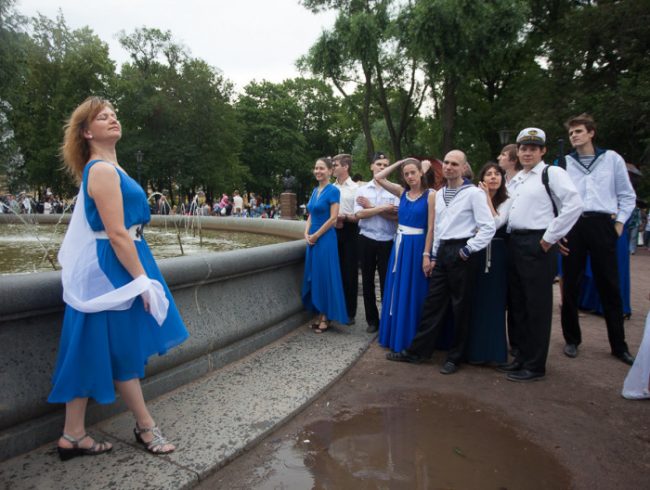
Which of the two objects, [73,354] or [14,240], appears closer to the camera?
[73,354]

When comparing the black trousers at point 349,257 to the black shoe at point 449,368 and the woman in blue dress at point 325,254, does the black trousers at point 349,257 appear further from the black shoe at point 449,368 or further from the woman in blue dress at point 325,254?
the black shoe at point 449,368

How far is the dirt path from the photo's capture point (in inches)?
111

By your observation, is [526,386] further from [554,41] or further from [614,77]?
[554,41]

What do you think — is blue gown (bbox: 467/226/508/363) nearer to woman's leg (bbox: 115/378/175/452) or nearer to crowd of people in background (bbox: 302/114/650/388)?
crowd of people in background (bbox: 302/114/650/388)

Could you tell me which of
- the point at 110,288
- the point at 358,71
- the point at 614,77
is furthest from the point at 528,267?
the point at 358,71

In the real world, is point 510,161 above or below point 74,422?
above

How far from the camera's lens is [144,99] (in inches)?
1484

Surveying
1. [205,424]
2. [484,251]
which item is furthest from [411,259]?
[205,424]

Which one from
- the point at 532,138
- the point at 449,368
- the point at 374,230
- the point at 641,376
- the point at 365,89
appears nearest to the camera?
the point at 641,376

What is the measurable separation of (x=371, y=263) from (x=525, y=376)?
1.93 m

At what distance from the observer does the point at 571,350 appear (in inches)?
193

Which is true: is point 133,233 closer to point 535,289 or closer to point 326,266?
point 326,266

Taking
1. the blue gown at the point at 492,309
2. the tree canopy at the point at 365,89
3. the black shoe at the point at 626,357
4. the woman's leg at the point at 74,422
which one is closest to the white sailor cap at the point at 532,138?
the blue gown at the point at 492,309

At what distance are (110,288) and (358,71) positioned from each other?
24.7 meters
